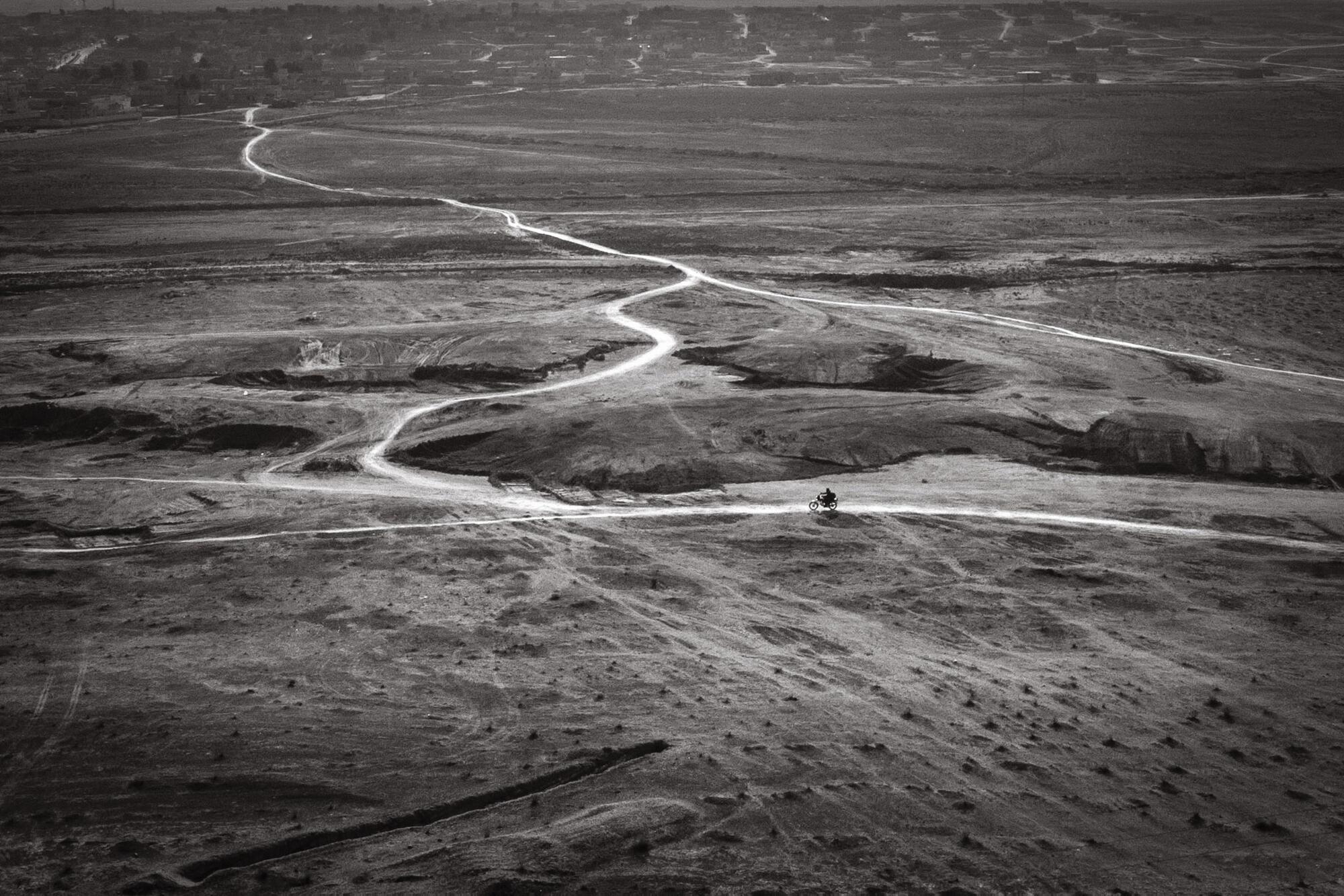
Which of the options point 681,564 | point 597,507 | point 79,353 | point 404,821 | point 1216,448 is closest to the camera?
point 404,821

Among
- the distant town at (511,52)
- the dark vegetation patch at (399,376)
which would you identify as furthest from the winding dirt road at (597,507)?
the distant town at (511,52)

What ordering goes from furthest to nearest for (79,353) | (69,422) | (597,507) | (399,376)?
(79,353) → (399,376) → (69,422) → (597,507)

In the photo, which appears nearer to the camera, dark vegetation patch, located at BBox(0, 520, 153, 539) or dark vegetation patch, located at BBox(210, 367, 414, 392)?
dark vegetation patch, located at BBox(0, 520, 153, 539)

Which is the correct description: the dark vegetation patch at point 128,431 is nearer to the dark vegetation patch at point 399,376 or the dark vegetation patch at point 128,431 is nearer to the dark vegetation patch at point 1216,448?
the dark vegetation patch at point 399,376

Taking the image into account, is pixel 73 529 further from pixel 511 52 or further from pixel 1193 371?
pixel 511 52

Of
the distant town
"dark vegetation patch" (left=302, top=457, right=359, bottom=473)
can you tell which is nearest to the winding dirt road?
"dark vegetation patch" (left=302, top=457, right=359, bottom=473)

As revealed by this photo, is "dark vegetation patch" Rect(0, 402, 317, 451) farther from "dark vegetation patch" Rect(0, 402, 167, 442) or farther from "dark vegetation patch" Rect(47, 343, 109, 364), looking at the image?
"dark vegetation patch" Rect(47, 343, 109, 364)

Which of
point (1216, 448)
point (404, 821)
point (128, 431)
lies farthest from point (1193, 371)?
point (128, 431)
